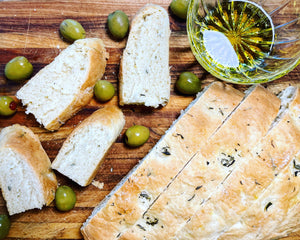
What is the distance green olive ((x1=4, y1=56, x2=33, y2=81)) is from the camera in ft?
9.39

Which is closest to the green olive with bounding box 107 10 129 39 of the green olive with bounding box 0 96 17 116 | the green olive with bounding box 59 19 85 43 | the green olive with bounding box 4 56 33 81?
the green olive with bounding box 59 19 85 43

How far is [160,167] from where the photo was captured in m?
2.54

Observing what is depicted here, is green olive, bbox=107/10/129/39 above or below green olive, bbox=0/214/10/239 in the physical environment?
above

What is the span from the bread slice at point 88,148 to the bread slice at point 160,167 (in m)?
0.38

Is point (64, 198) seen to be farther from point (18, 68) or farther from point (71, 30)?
point (71, 30)

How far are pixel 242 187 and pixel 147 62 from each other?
146 cm

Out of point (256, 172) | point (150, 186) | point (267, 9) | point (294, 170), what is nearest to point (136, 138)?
point (150, 186)

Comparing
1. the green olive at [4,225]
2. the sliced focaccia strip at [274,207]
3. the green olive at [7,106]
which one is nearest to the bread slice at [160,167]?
the sliced focaccia strip at [274,207]

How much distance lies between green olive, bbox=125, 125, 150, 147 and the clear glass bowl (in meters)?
0.83

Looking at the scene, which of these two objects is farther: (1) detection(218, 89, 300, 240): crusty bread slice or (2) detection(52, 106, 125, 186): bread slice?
(2) detection(52, 106, 125, 186): bread slice

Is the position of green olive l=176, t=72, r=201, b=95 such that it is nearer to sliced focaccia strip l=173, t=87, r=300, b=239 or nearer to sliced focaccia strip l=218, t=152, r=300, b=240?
sliced focaccia strip l=173, t=87, r=300, b=239

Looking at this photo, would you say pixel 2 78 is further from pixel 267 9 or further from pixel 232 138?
pixel 267 9

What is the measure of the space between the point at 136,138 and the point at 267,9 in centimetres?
173

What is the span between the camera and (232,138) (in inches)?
98.7
